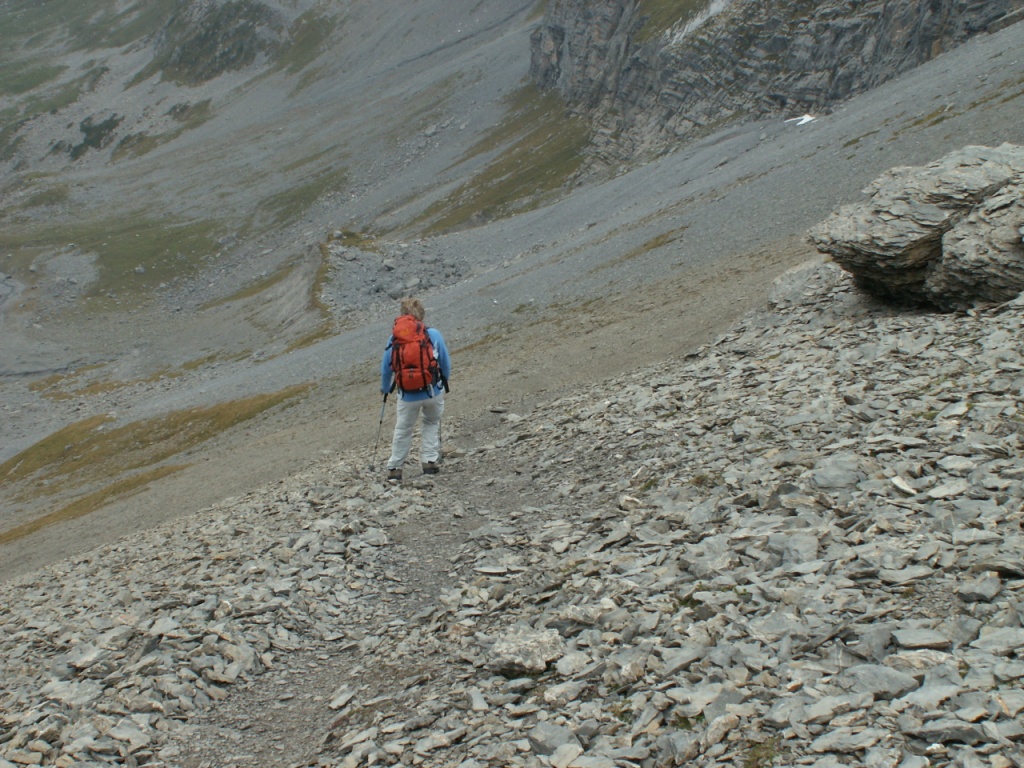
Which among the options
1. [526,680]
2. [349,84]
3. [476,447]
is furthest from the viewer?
[349,84]

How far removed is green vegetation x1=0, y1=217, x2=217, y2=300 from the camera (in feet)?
452

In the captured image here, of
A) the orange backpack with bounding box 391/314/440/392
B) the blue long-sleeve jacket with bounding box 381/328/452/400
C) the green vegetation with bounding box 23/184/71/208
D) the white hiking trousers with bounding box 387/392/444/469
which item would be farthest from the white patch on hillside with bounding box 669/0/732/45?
the green vegetation with bounding box 23/184/71/208

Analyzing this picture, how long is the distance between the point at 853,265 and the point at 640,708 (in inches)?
532

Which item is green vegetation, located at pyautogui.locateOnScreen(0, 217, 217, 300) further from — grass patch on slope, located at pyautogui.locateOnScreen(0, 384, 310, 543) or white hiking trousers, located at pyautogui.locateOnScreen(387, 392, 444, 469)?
white hiking trousers, located at pyautogui.locateOnScreen(387, 392, 444, 469)

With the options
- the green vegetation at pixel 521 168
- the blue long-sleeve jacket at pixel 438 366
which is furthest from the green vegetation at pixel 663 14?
the blue long-sleeve jacket at pixel 438 366

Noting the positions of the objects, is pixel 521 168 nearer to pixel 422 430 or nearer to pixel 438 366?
pixel 422 430

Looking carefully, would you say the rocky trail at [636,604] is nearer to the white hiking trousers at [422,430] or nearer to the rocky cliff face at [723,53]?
the white hiking trousers at [422,430]

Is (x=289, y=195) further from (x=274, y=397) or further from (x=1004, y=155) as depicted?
(x=1004, y=155)

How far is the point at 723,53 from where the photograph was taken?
100 m

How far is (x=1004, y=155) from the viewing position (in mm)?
17406

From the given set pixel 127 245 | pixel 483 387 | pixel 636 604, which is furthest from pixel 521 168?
pixel 636 604

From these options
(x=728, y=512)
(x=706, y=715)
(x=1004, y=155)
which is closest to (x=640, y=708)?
(x=706, y=715)

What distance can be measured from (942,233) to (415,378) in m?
11.3

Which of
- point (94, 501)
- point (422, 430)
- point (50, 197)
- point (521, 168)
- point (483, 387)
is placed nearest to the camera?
point (422, 430)
